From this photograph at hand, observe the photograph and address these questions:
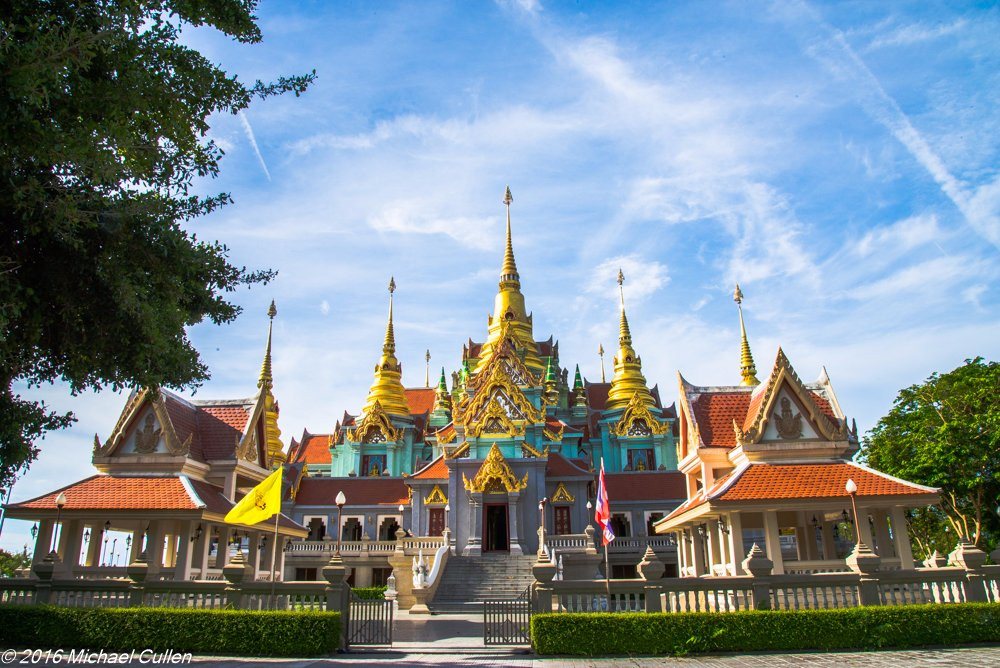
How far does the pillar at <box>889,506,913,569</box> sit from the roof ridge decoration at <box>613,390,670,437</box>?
28.5 metres

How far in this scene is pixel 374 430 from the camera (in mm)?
50125

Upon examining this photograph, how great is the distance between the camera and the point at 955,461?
1001 inches

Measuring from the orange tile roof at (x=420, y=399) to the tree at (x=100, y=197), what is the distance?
43.9 m

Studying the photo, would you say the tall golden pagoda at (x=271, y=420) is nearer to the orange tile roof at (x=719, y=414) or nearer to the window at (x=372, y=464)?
the window at (x=372, y=464)

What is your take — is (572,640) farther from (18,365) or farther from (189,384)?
(18,365)

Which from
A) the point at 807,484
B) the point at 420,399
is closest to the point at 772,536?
the point at 807,484

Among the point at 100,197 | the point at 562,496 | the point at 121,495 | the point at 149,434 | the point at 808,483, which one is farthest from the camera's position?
the point at 562,496

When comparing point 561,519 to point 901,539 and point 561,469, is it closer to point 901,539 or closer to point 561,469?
point 561,469

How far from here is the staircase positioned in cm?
2416

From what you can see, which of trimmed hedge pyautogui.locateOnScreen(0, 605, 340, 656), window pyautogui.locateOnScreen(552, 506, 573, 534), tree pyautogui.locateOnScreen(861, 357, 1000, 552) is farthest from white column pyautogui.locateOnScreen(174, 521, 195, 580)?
tree pyautogui.locateOnScreen(861, 357, 1000, 552)

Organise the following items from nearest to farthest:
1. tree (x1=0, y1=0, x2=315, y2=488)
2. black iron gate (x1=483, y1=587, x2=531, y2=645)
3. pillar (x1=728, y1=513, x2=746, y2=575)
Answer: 1. tree (x1=0, y1=0, x2=315, y2=488)
2. black iron gate (x1=483, y1=587, x2=531, y2=645)
3. pillar (x1=728, y1=513, x2=746, y2=575)

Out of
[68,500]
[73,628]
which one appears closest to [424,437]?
[68,500]

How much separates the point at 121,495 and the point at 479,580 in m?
12.2

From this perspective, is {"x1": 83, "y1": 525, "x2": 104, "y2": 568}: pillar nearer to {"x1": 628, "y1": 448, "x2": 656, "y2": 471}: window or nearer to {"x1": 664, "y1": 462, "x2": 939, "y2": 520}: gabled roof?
{"x1": 664, "y1": 462, "x2": 939, "y2": 520}: gabled roof
